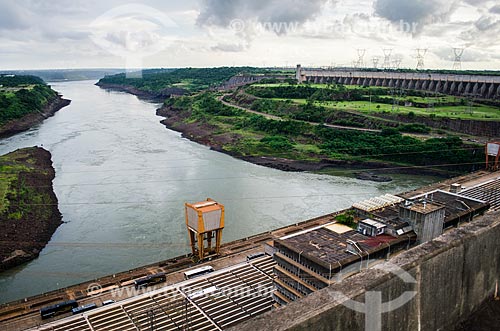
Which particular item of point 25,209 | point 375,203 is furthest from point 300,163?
point 375,203

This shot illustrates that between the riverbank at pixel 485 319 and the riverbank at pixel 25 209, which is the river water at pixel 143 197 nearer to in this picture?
the riverbank at pixel 25 209

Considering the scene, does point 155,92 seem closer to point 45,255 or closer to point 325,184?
point 325,184

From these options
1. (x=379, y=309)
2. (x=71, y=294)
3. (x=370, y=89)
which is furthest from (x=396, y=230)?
(x=370, y=89)

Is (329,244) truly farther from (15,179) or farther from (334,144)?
(334,144)

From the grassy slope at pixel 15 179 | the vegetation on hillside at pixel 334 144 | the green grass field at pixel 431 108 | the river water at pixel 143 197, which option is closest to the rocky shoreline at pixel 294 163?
the vegetation on hillside at pixel 334 144

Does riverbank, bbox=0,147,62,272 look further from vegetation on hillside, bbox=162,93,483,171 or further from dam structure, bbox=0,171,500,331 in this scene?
vegetation on hillside, bbox=162,93,483,171
